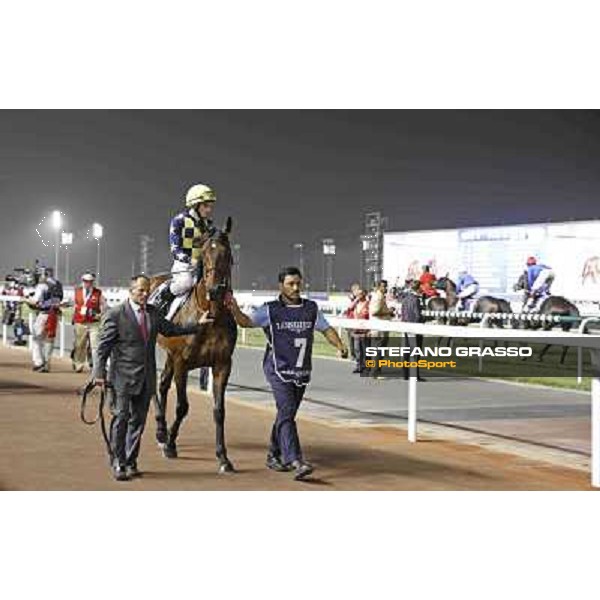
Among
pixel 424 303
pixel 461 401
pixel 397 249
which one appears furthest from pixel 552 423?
pixel 397 249

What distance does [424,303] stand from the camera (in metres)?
24.3

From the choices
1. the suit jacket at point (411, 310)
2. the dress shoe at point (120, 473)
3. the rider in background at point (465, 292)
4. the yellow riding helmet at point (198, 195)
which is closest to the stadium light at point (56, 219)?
the rider in background at point (465, 292)

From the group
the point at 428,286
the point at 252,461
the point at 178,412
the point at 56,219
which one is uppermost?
the point at 56,219

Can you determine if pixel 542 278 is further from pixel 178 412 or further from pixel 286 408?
pixel 286 408

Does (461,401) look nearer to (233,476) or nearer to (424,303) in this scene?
(233,476)

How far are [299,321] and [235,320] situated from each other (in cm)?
63

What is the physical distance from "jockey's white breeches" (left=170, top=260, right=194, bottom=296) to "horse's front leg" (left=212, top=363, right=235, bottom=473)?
0.77 meters

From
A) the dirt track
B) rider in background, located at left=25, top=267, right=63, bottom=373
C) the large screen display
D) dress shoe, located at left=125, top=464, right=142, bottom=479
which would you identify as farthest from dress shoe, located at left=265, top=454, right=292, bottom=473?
the large screen display

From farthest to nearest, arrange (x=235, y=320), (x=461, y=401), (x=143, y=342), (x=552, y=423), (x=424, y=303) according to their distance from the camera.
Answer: (x=424, y=303) < (x=461, y=401) < (x=552, y=423) < (x=235, y=320) < (x=143, y=342)

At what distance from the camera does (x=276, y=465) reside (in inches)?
297

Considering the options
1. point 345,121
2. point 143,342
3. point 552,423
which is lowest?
point 552,423

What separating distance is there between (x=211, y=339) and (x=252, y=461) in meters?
1.02

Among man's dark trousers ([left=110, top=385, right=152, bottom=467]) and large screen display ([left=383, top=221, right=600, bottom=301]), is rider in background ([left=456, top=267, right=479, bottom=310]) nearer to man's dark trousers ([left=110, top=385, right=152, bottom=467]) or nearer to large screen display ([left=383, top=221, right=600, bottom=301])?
large screen display ([left=383, top=221, right=600, bottom=301])

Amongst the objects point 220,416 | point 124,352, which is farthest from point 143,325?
point 220,416
